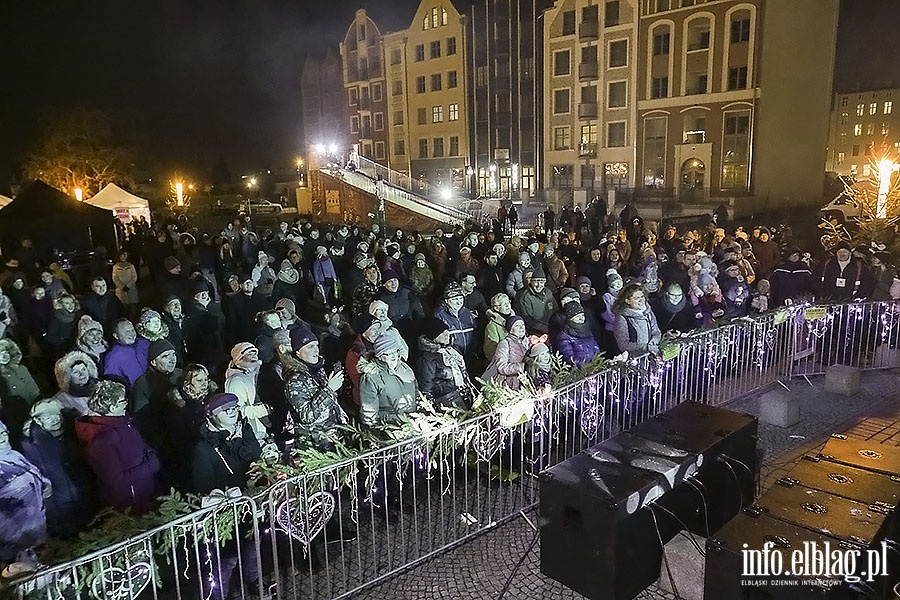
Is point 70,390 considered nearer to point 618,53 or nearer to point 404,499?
point 404,499

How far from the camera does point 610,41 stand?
1628 inches

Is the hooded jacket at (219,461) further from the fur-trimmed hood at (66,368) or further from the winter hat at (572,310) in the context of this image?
the winter hat at (572,310)

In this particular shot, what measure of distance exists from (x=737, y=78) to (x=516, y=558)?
119ft

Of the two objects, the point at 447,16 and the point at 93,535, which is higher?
the point at 447,16

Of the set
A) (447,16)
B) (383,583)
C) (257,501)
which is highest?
(447,16)

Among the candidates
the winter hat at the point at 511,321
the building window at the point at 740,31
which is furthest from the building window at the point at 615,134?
the winter hat at the point at 511,321

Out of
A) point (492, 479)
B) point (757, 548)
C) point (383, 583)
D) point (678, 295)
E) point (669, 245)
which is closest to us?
point (757, 548)

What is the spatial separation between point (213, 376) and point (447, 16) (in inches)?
1849

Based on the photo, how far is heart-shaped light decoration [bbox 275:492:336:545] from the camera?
16.5 feet

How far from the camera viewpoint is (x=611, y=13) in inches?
1612

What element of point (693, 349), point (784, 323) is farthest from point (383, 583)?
point (784, 323)

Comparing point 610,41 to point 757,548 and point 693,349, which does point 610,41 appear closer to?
point 693,349

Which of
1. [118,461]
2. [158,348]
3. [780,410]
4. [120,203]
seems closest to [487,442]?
[118,461]

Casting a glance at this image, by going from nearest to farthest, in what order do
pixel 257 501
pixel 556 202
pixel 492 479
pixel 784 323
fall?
1. pixel 257 501
2. pixel 492 479
3. pixel 784 323
4. pixel 556 202
